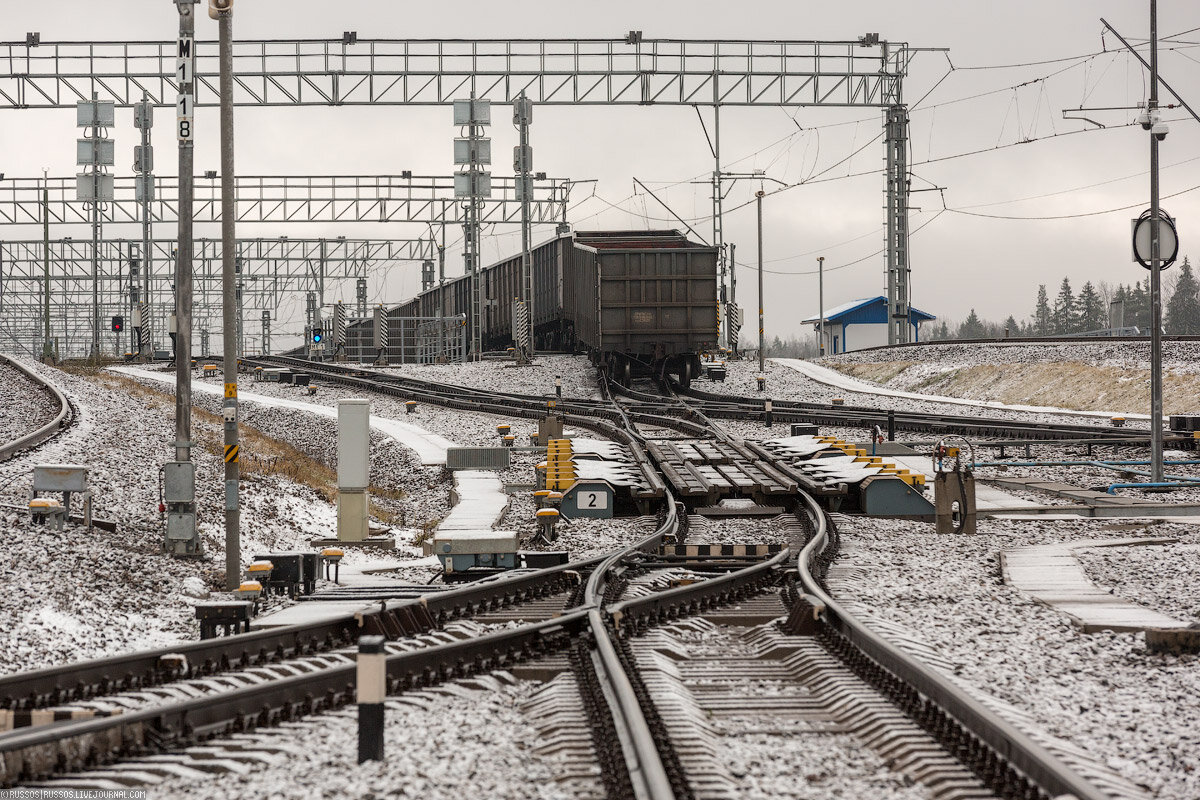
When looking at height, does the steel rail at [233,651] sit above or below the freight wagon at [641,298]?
below

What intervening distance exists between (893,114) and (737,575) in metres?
35.5

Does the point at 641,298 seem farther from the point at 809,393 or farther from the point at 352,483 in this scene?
the point at 352,483

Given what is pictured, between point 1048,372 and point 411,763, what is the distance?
36480mm

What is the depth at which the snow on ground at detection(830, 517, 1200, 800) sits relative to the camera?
6.02 metres

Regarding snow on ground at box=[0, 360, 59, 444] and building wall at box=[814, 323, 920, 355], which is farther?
building wall at box=[814, 323, 920, 355]

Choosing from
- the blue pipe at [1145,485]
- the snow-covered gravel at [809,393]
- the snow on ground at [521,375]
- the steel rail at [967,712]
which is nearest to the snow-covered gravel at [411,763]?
the steel rail at [967,712]

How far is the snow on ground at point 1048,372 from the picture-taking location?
34.4 m

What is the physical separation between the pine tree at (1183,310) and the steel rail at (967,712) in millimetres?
110196

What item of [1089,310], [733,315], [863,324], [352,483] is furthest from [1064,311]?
[352,483]

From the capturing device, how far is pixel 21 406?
2464 cm

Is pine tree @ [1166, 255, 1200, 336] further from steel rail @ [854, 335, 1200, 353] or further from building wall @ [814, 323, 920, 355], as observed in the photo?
steel rail @ [854, 335, 1200, 353]

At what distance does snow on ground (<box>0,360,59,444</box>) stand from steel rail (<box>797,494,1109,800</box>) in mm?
15843

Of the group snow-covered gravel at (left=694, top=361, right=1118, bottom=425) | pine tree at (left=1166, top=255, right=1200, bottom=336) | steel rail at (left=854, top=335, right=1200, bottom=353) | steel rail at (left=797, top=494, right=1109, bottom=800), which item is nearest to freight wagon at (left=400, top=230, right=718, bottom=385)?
snow-covered gravel at (left=694, top=361, right=1118, bottom=425)

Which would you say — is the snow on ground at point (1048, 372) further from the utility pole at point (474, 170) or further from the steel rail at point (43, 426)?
the steel rail at point (43, 426)
